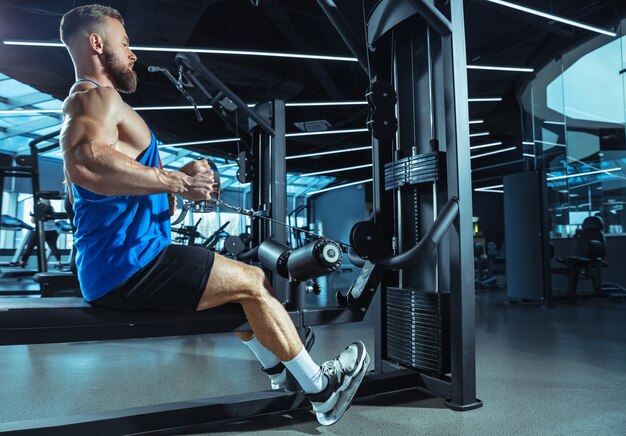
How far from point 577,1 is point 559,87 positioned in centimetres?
157

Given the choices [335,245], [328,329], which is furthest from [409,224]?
[328,329]

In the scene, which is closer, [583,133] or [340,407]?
[340,407]

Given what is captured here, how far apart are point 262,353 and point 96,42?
4.08ft

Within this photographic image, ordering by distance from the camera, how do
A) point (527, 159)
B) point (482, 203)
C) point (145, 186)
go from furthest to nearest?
1. point (482, 203)
2. point (527, 159)
3. point (145, 186)

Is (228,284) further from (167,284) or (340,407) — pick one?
(340,407)

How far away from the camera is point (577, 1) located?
5.91 metres

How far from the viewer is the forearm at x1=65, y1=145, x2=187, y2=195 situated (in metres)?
1.25

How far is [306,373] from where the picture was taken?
1.52 m

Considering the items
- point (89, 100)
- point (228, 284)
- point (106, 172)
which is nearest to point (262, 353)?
point (228, 284)

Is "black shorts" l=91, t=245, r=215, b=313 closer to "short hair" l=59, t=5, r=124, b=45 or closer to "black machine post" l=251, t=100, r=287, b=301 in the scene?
"short hair" l=59, t=5, r=124, b=45

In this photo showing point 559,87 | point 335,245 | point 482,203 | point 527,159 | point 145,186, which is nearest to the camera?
point 145,186

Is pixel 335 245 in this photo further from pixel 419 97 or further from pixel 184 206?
pixel 419 97

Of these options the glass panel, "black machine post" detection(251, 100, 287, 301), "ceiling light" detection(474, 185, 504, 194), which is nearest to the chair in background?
the glass panel

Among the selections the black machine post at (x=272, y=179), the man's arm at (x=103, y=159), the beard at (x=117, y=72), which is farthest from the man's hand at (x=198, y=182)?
the black machine post at (x=272, y=179)
